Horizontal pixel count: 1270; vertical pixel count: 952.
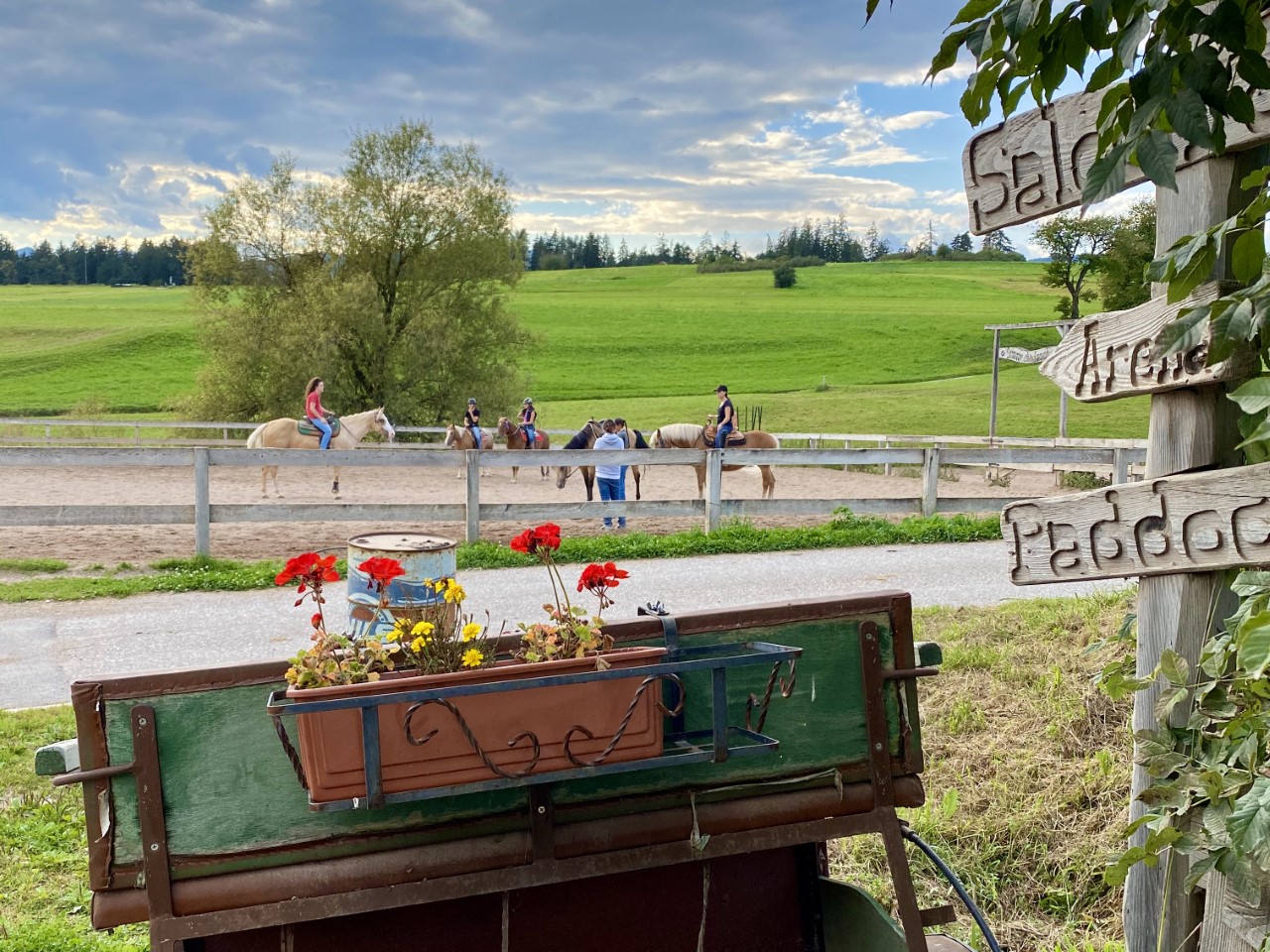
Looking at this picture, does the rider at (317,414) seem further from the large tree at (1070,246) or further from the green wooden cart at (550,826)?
the large tree at (1070,246)

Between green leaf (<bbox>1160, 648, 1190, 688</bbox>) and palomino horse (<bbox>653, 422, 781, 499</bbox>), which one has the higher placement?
green leaf (<bbox>1160, 648, 1190, 688</bbox>)

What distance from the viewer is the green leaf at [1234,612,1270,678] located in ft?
6.24

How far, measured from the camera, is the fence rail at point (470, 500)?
414 inches

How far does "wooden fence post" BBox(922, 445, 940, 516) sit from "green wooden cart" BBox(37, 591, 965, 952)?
1112 centimetres

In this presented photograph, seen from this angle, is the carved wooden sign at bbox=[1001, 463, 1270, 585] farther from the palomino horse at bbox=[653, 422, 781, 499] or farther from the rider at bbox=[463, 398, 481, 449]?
the rider at bbox=[463, 398, 481, 449]

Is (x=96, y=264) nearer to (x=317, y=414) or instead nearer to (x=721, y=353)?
(x=721, y=353)

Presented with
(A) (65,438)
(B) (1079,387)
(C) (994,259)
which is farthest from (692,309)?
(B) (1079,387)

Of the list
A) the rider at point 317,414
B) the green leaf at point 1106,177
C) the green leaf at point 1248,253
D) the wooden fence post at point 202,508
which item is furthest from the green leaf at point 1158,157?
the rider at point 317,414

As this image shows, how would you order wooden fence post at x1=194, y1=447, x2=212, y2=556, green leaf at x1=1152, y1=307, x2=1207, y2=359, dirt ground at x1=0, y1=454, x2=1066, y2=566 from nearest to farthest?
1. green leaf at x1=1152, y1=307, x2=1207, y2=359
2. wooden fence post at x1=194, y1=447, x2=212, y2=556
3. dirt ground at x1=0, y1=454, x2=1066, y2=566

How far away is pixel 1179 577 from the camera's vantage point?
2723mm

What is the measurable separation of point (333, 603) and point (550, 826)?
7.41m

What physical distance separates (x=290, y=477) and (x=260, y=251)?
9.77 meters

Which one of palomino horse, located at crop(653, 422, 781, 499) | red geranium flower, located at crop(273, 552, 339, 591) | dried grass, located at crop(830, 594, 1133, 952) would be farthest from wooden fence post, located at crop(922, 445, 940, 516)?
red geranium flower, located at crop(273, 552, 339, 591)

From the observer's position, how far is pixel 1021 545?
291cm
